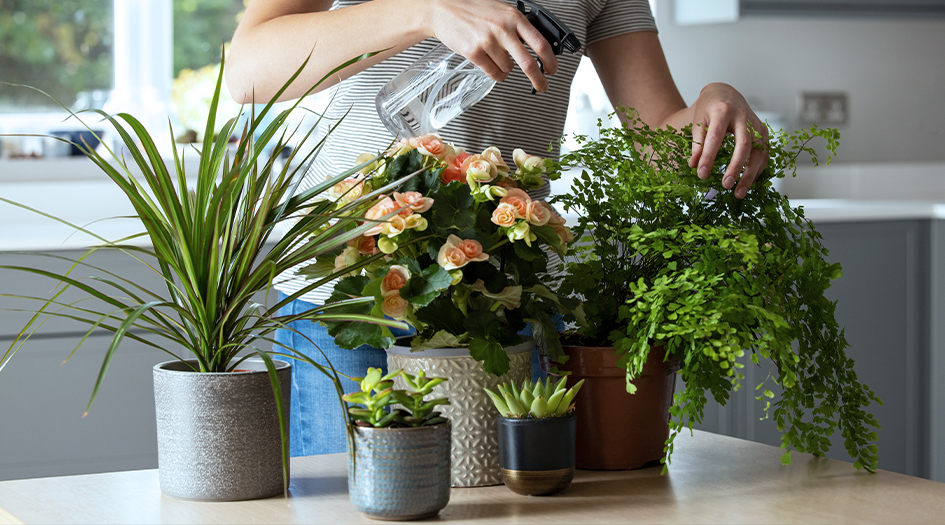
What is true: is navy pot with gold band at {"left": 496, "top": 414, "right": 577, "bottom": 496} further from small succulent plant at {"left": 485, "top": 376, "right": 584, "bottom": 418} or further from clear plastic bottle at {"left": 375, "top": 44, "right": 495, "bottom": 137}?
clear plastic bottle at {"left": 375, "top": 44, "right": 495, "bottom": 137}

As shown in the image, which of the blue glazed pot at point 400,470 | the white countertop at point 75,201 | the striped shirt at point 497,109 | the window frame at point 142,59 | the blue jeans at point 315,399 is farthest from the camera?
the window frame at point 142,59

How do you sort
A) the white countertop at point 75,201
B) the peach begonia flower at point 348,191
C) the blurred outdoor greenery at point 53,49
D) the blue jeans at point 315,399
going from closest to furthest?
the peach begonia flower at point 348,191 → the blue jeans at point 315,399 → the white countertop at point 75,201 → the blurred outdoor greenery at point 53,49

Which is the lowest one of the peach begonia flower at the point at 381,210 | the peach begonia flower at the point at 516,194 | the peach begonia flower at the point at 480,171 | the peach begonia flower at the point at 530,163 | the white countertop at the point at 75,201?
the peach begonia flower at the point at 381,210

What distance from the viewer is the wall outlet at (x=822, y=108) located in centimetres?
322

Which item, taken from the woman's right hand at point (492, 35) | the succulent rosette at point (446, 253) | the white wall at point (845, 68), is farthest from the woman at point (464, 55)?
the white wall at point (845, 68)

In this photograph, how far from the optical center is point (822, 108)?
3.24m

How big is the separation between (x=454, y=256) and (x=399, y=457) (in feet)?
0.51

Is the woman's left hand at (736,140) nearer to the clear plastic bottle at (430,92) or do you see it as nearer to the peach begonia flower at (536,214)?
the peach begonia flower at (536,214)

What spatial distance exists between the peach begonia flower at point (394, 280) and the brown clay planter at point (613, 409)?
0.60 feet

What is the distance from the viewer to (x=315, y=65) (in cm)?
97

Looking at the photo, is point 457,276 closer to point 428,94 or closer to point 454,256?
point 454,256

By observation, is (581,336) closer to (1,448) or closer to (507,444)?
(507,444)

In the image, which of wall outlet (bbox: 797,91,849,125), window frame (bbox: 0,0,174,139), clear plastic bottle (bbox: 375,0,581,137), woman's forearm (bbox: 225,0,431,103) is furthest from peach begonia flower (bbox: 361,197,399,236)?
wall outlet (bbox: 797,91,849,125)

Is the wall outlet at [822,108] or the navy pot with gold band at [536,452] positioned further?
the wall outlet at [822,108]
